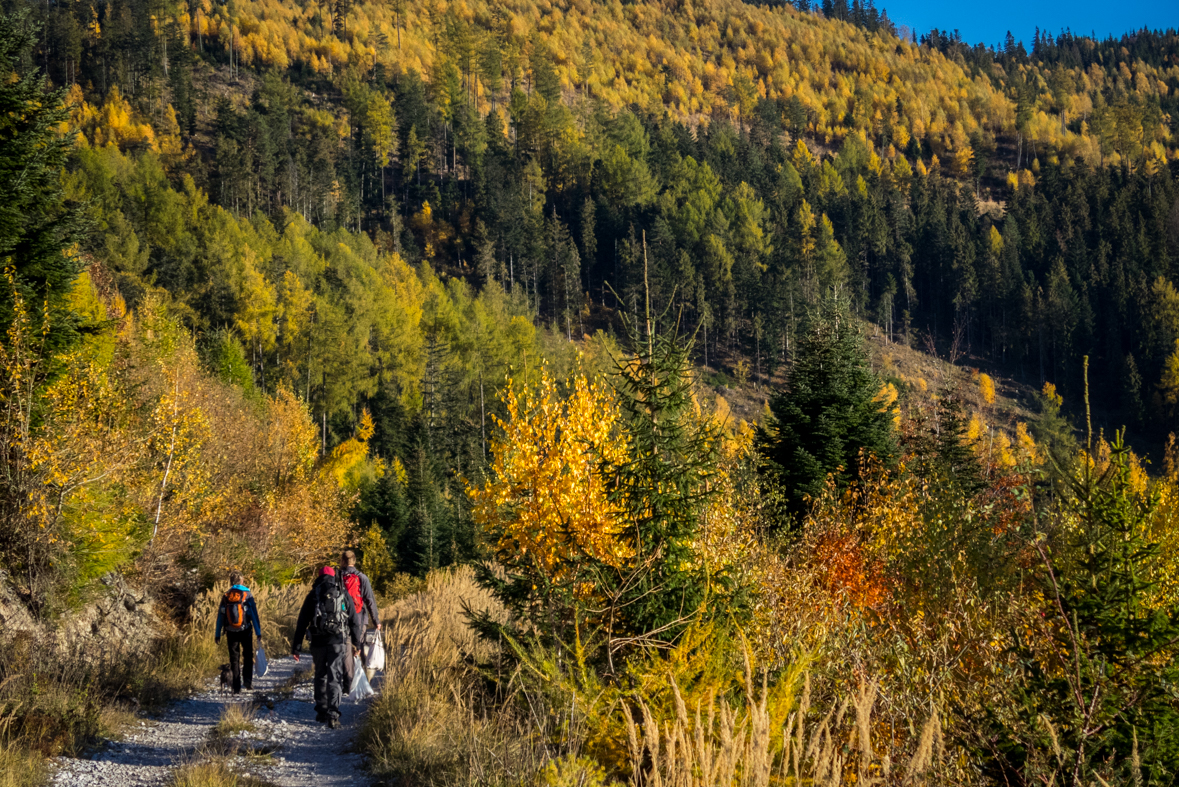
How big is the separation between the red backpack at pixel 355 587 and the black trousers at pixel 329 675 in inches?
14.9

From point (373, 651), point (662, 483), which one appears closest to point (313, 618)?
point (373, 651)

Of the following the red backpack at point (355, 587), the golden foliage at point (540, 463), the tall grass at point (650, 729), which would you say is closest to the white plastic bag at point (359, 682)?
the tall grass at point (650, 729)

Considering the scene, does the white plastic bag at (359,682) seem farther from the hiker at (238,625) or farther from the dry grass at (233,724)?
the hiker at (238,625)

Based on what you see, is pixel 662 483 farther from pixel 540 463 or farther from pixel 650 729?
pixel 540 463

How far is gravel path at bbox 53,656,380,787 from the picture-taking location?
526 cm

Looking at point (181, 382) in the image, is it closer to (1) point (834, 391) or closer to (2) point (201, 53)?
(1) point (834, 391)

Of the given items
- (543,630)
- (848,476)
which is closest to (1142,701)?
(543,630)

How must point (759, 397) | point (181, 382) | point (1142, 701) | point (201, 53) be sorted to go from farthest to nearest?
point (201, 53)
point (759, 397)
point (181, 382)
point (1142, 701)

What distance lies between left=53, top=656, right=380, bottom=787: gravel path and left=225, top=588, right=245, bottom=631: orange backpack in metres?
0.79

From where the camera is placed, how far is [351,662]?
279 inches

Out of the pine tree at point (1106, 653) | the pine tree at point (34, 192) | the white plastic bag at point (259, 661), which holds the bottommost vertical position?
the white plastic bag at point (259, 661)

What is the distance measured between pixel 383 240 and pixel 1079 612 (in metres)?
86.5

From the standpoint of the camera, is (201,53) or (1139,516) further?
(201,53)

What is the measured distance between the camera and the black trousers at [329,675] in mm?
6812
